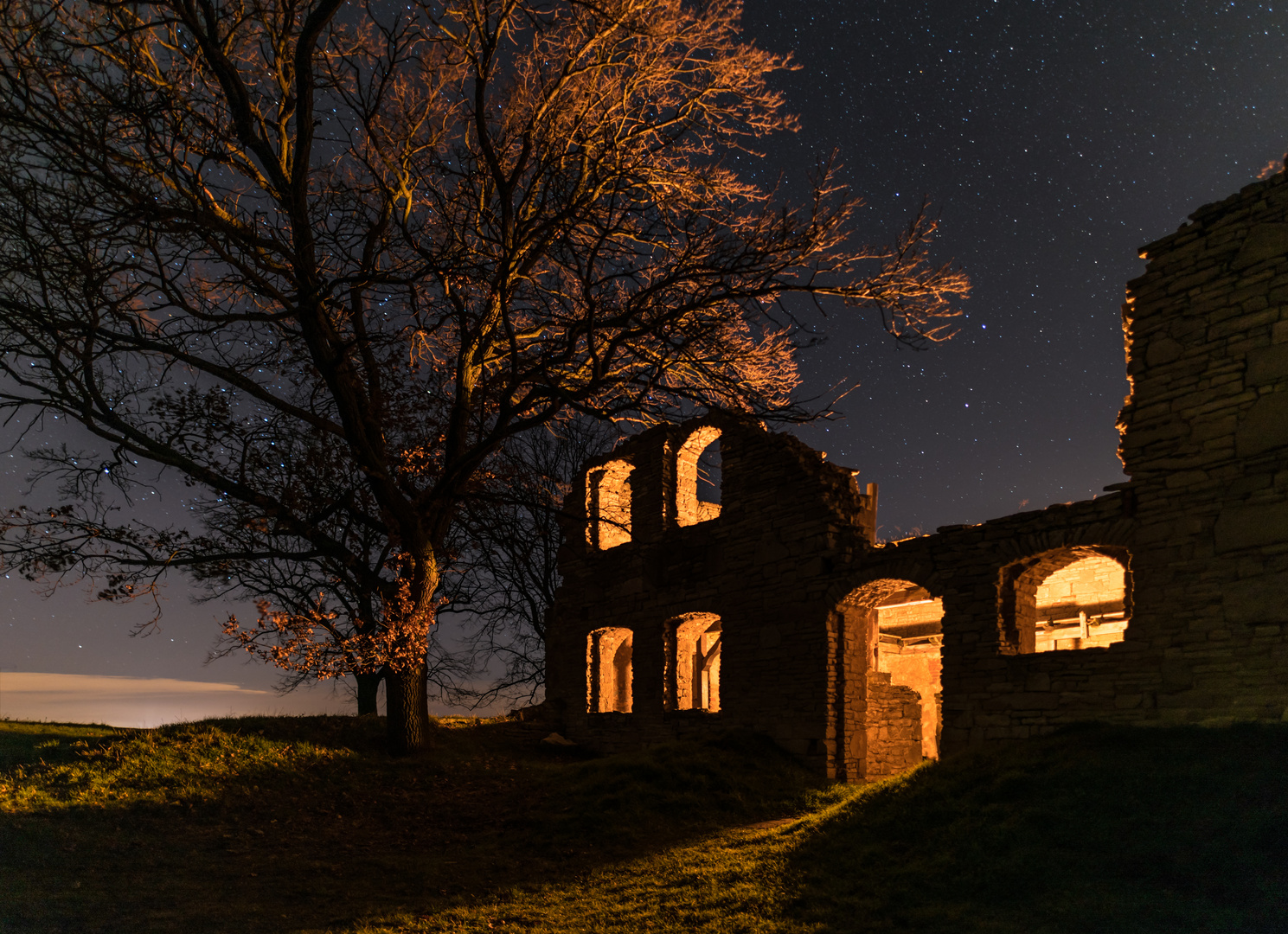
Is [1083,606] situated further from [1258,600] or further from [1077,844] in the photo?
[1077,844]

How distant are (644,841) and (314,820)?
4006 millimetres

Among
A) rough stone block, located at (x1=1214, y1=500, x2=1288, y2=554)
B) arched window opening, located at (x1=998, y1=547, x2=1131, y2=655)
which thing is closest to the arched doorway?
arched window opening, located at (x1=998, y1=547, x2=1131, y2=655)

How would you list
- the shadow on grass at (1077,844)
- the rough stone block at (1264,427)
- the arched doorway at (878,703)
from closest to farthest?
the shadow on grass at (1077,844) < the rough stone block at (1264,427) < the arched doorway at (878,703)

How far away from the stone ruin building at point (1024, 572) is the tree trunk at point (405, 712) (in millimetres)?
4951

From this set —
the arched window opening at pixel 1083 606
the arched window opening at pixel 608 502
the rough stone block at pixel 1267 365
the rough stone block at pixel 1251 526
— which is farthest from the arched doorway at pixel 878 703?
the arched window opening at pixel 608 502

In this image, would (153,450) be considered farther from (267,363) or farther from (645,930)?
(645,930)

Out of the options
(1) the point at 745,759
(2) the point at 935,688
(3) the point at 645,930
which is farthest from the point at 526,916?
(2) the point at 935,688

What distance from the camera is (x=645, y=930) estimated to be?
700 centimetres

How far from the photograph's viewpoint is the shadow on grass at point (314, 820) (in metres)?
7.60

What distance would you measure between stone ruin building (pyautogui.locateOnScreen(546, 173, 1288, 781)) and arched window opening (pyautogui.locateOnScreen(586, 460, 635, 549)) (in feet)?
3.59

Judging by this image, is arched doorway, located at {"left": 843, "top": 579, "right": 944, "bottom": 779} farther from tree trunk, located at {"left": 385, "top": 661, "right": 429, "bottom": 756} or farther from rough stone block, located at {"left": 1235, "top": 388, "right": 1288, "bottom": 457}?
tree trunk, located at {"left": 385, "top": 661, "right": 429, "bottom": 756}

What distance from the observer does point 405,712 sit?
12875 millimetres

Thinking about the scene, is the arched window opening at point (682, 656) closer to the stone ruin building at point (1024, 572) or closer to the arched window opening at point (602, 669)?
the stone ruin building at point (1024, 572)

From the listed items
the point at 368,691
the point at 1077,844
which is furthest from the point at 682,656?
the point at 1077,844
